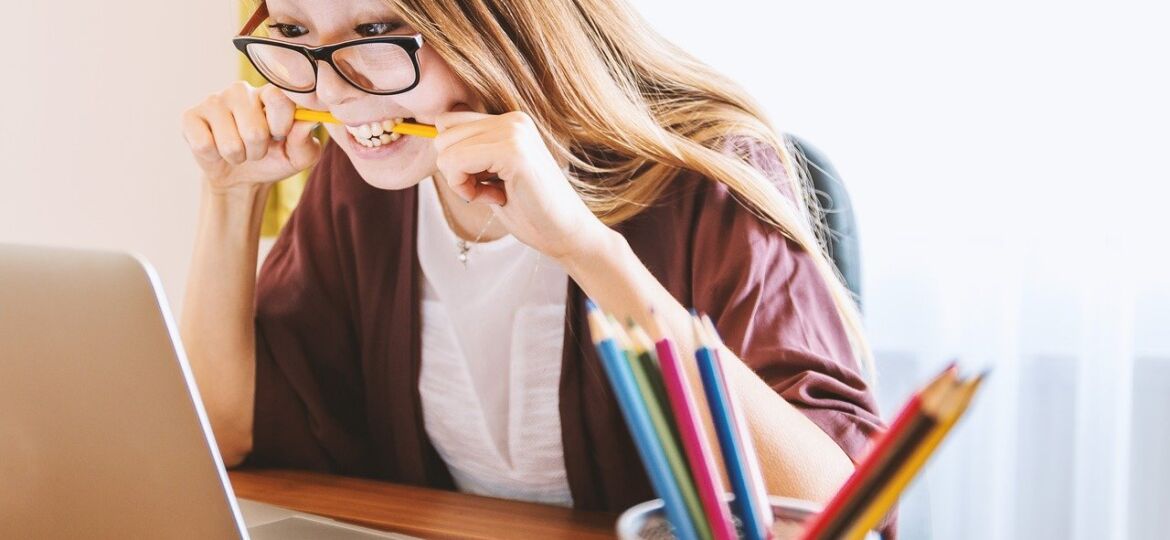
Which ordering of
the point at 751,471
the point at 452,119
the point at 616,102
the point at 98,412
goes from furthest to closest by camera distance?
the point at 616,102 < the point at 452,119 < the point at 98,412 < the point at 751,471

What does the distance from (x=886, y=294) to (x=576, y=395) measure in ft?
3.00

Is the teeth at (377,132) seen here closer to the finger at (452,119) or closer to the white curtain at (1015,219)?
the finger at (452,119)

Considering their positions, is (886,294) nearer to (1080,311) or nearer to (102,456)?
(1080,311)

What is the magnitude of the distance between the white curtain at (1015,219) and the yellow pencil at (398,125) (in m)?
1.00

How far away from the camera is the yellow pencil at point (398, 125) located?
3.03ft

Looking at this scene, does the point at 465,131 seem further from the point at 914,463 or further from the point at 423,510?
the point at 914,463

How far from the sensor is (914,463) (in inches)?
12.4

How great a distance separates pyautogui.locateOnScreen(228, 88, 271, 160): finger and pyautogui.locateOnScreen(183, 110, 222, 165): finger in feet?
0.10

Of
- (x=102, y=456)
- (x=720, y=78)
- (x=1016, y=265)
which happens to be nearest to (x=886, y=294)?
(x=1016, y=265)

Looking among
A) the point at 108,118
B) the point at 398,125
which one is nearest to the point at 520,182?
the point at 398,125

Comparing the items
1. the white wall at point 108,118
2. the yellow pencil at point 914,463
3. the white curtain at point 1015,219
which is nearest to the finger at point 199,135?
the yellow pencil at point 914,463

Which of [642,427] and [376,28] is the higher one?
[376,28]

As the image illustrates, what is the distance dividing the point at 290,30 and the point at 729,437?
751mm

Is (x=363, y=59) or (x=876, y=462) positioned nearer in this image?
(x=876, y=462)
